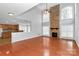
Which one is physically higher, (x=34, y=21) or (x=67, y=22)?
(x=34, y=21)

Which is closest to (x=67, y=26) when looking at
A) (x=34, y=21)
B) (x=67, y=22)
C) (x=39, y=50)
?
(x=67, y=22)

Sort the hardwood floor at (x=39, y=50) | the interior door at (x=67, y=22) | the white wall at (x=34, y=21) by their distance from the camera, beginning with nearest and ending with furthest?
1. the hardwood floor at (x=39, y=50)
2. the interior door at (x=67, y=22)
3. the white wall at (x=34, y=21)

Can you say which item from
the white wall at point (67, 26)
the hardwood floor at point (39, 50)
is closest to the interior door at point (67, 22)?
the white wall at point (67, 26)

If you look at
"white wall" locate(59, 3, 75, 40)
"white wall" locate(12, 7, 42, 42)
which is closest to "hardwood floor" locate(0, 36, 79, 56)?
"white wall" locate(12, 7, 42, 42)

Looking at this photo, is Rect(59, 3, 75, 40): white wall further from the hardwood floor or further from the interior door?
the hardwood floor

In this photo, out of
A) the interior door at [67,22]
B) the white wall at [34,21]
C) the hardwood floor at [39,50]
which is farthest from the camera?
the white wall at [34,21]

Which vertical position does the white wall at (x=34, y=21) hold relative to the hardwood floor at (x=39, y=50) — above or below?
above

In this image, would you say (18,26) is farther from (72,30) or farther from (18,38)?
(72,30)

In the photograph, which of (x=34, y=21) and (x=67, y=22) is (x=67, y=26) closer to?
(x=67, y=22)

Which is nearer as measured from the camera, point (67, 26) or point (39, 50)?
point (39, 50)

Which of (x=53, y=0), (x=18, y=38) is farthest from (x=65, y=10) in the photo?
(x=53, y=0)

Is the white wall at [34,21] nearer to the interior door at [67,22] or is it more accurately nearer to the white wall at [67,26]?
the white wall at [67,26]

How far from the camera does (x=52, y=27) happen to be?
13.1 m

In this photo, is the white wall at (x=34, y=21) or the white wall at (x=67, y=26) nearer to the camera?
the white wall at (x=67, y=26)
